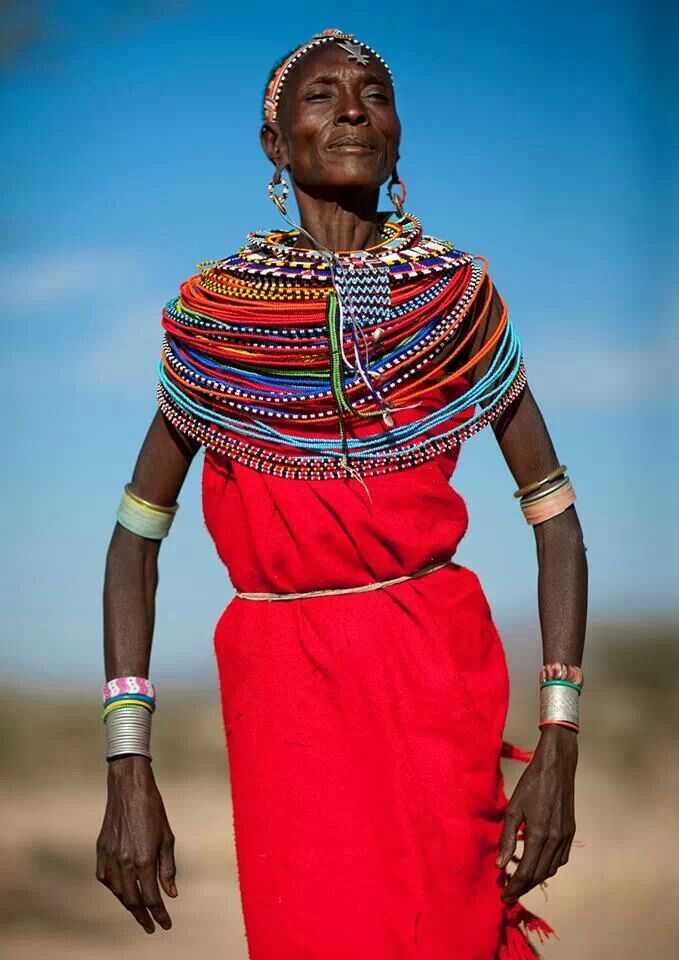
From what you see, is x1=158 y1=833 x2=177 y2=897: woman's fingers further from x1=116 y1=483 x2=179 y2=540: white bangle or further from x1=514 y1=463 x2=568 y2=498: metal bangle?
x1=514 y1=463 x2=568 y2=498: metal bangle

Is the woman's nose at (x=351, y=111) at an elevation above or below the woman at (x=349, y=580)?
above

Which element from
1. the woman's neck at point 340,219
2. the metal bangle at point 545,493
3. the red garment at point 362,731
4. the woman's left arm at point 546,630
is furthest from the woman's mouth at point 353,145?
the metal bangle at point 545,493

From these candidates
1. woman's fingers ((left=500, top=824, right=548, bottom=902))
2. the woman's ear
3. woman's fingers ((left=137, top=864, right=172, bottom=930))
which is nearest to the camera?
woman's fingers ((left=500, top=824, right=548, bottom=902))

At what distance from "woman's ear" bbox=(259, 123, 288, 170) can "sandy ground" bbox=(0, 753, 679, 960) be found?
3658 millimetres

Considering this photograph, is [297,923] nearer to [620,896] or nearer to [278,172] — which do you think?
[278,172]

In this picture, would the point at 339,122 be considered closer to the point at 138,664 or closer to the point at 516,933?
the point at 138,664

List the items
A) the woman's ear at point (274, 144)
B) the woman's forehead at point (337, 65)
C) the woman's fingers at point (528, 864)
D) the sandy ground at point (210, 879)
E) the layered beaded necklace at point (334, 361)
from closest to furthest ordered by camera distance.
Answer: the woman's fingers at point (528, 864) < the layered beaded necklace at point (334, 361) < the woman's forehead at point (337, 65) < the woman's ear at point (274, 144) < the sandy ground at point (210, 879)

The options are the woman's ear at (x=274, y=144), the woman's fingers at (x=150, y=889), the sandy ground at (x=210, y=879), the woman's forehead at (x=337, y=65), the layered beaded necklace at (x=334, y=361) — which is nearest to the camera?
the woman's fingers at (x=150, y=889)

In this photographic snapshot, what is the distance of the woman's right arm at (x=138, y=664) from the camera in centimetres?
338

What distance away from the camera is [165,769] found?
8.95 m

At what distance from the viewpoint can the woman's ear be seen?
375 centimetres

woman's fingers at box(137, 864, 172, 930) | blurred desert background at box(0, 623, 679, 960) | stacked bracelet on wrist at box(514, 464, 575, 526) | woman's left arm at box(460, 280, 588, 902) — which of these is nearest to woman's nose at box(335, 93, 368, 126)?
woman's left arm at box(460, 280, 588, 902)

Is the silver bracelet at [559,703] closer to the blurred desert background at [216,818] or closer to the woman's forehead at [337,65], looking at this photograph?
the woman's forehead at [337,65]

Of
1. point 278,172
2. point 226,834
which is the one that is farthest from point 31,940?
point 278,172
